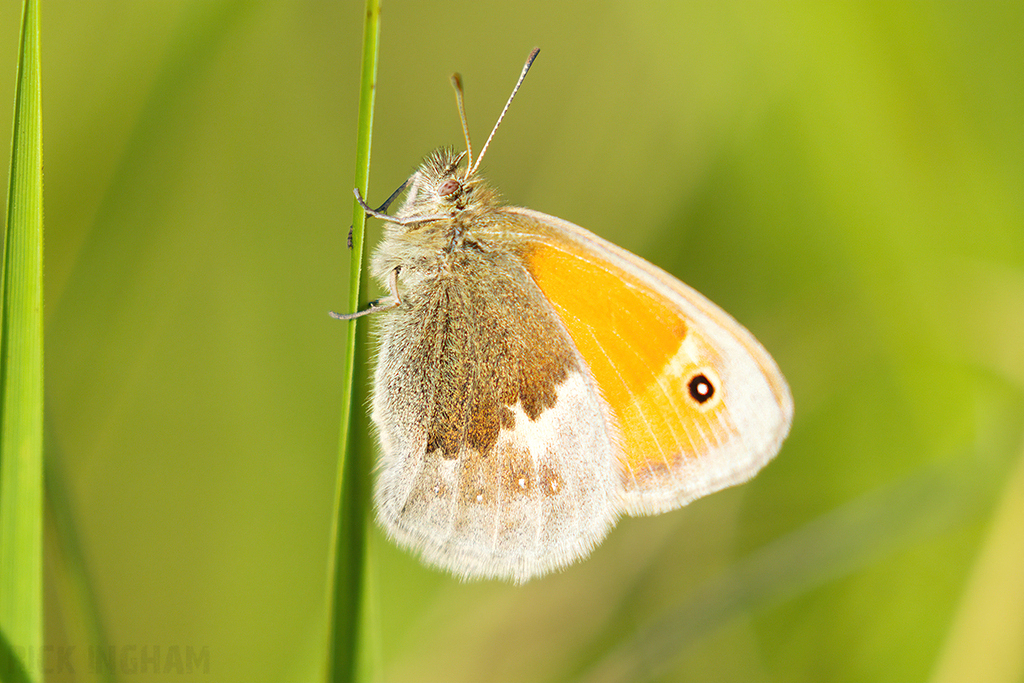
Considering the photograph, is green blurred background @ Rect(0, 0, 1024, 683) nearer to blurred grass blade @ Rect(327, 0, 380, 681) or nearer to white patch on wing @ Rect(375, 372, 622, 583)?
white patch on wing @ Rect(375, 372, 622, 583)

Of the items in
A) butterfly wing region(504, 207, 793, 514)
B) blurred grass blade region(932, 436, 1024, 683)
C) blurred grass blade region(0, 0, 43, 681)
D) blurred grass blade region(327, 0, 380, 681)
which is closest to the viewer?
blurred grass blade region(0, 0, 43, 681)

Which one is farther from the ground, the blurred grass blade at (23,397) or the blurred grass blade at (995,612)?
the blurred grass blade at (23,397)


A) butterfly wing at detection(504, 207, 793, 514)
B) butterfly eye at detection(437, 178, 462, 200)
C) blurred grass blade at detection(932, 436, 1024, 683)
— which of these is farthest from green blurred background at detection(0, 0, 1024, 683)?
butterfly eye at detection(437, 178, 462, 200)

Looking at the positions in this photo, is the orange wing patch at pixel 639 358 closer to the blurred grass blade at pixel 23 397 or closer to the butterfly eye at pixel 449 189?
the butterfly eye at pixel 449 189

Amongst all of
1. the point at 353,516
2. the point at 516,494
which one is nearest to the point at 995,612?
the point at 516,494

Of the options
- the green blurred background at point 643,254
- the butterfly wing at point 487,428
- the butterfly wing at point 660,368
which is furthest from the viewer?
the green blurred background at point 643,254

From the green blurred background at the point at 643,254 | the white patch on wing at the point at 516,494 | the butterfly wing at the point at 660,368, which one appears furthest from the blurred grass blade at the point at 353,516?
the butterfly wing at the point at 660,368

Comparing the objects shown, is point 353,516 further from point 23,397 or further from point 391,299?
point 391,299

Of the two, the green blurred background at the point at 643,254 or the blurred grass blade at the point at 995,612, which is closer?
the blurred grass blade at the point at 995,612
